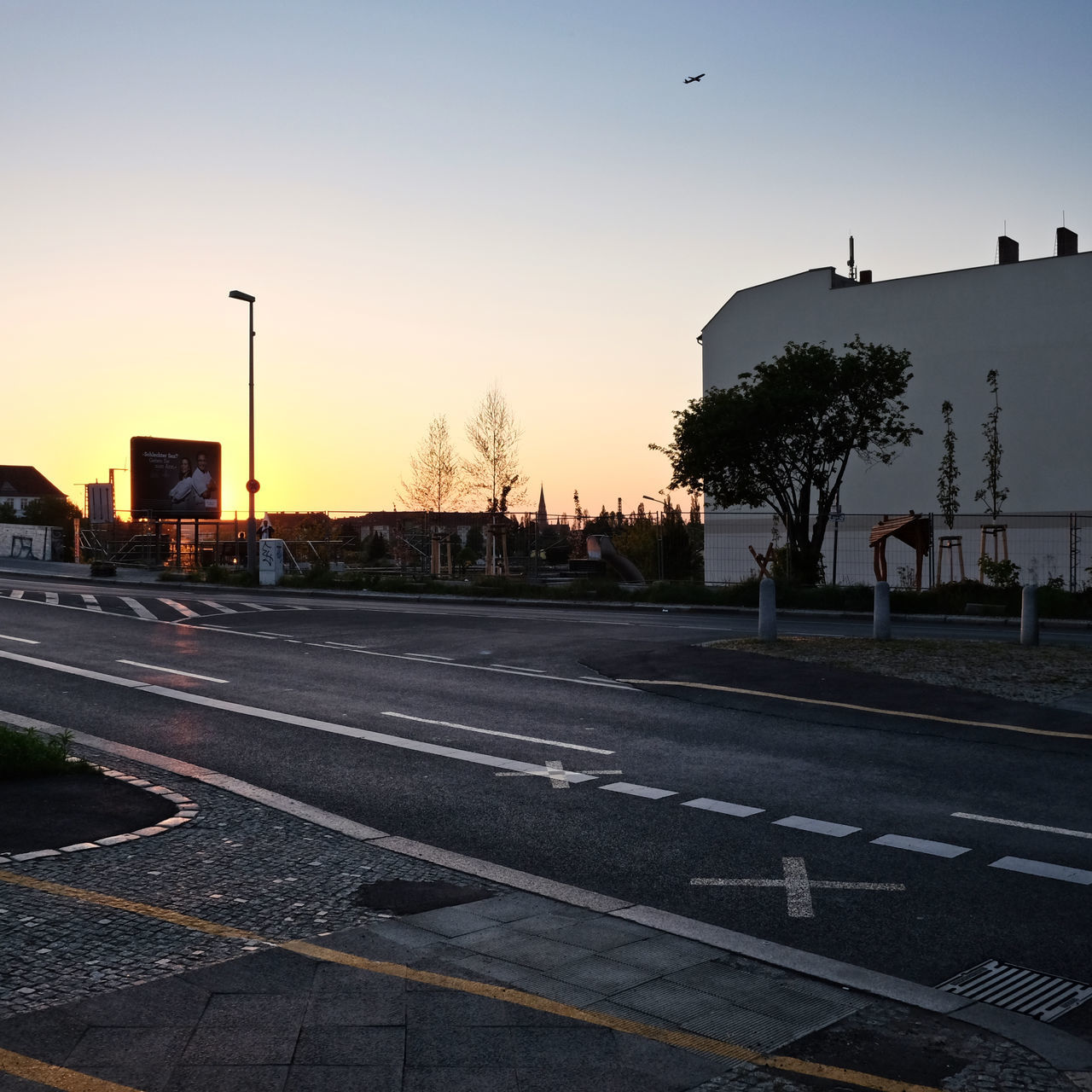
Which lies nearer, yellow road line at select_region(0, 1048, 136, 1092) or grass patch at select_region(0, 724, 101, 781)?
yellow road line at select_region(0, 1048, 136, 1092)

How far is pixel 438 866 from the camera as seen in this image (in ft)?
22.1

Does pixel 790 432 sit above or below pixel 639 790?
above

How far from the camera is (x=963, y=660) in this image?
48.5 feet

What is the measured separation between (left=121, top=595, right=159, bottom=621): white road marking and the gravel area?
11.7 metres

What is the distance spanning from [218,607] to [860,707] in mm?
17329

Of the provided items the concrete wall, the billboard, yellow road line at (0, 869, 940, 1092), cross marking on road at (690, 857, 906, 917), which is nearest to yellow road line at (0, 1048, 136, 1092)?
yellow road line at (0, 869, 940, 1092)

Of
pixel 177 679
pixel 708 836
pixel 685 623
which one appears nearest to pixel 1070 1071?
pixel 708 836

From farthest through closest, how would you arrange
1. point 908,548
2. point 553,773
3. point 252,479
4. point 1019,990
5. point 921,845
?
1. point 908,548
2. point 252,479
3. point 553,773
4. point 921,845
5. point 1019,990

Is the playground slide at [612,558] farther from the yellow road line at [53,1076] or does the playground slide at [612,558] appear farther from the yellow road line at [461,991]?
the yellow road line at [53,1076]

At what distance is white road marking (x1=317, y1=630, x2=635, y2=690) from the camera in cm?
1421

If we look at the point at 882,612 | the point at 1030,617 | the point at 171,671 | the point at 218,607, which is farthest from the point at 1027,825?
the point at 218,607

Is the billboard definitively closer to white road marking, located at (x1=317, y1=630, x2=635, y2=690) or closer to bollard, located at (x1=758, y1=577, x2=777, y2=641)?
white road marking, located at (x1=317, y1=630, x2=635, y2=690)

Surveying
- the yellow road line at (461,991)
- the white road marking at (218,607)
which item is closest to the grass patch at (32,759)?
the yellow road line at (461,991)

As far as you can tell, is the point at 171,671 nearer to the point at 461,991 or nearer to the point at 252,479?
the point at 461,991
